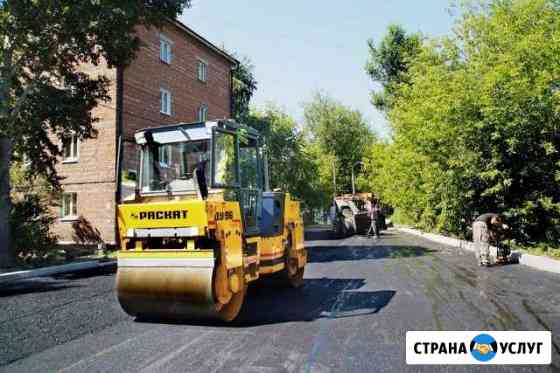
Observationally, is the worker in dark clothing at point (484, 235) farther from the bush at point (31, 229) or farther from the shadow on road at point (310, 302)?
the bush at point (31, 229)

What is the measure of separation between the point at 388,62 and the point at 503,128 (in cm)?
2329

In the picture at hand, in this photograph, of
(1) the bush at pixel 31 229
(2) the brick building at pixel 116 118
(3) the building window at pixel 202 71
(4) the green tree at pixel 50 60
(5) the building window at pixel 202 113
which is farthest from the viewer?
(3) the building window at pixel 202 71

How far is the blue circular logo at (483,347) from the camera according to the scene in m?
4.57

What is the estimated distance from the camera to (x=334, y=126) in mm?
58594

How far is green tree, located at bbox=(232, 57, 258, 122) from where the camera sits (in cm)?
3908

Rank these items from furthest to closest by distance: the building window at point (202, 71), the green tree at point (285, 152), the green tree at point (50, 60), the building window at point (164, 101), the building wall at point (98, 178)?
the green tree at point (285, 152) < the building window at point (202, 71) < the building window at point (164, 101) < the building wall at point (98, 178) < the green tree at point (50, 60)

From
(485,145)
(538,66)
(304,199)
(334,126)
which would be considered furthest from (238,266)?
(334,126)

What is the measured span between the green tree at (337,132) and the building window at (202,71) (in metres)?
32.6

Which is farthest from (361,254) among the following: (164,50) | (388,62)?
(388,62)

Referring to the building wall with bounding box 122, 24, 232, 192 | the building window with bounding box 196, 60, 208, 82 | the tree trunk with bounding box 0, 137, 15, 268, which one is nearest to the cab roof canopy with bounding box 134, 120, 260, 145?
the tree trunk with bounding box 0, 137, 15, 268

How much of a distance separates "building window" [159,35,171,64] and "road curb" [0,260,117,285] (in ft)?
39.2

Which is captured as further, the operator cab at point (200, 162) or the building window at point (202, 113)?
the building window at point (202, 113)

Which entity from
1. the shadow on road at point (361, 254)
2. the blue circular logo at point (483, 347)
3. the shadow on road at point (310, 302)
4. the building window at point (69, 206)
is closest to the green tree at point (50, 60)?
the building window at point (69, 206)

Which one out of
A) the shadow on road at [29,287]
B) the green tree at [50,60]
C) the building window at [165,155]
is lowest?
the shadow on road at [29,287]
